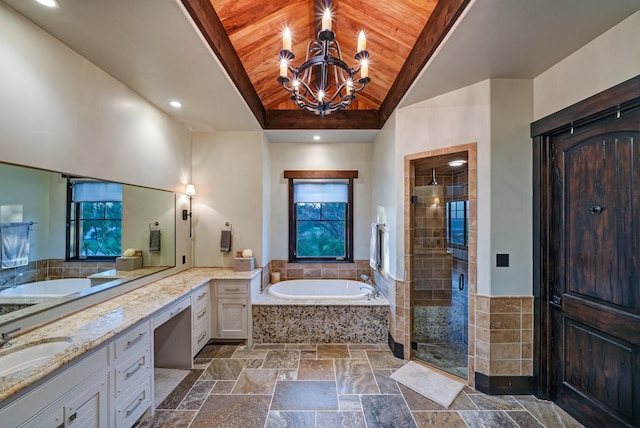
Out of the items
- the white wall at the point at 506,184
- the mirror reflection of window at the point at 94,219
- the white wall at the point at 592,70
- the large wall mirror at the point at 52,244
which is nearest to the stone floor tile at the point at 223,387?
the large wall mirror at the point at 52,244

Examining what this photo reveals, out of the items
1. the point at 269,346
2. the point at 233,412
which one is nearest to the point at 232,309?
the point at 269,346

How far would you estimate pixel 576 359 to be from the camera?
2047 mm

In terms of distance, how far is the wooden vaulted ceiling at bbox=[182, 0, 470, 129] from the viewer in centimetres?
193

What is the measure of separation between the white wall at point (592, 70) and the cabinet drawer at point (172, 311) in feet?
11.9

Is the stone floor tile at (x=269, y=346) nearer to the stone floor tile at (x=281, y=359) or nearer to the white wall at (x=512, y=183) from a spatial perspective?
the stone floor tile at (x=281, y=359)

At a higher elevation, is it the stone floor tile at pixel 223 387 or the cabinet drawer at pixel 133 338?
the cabinet drawer at pixel 133 338

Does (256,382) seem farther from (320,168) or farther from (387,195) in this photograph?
(320,168)

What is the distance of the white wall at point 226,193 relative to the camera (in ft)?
12.3

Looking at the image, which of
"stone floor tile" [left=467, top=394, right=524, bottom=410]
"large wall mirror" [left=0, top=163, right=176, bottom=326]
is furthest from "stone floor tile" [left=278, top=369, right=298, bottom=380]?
"large wall mirror" [left=0, top=163, right=176, bottom=326]

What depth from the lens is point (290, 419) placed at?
2.03 metres

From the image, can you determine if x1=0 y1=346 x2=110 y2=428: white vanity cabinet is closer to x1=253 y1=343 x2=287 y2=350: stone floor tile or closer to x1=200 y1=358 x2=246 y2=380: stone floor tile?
x1=200 y1=358 x2=246 y2=380: stone floor tile

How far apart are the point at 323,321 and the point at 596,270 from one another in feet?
8.27

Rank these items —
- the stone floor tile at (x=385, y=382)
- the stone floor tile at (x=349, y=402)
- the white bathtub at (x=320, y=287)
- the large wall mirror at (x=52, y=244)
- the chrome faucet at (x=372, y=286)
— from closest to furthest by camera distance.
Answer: the large wall mirror at (x=52, y=244) < the stone floor tile at (x=349, y=402) < the stone floor tile at (x=385, y=382) < the chrome faucet at (x=372, y=286) < the white bathtub at (x=320, y=287)

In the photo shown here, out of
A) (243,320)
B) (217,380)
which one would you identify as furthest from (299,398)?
(243,320)
